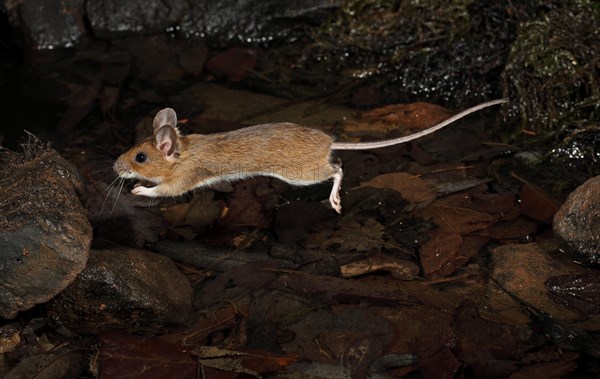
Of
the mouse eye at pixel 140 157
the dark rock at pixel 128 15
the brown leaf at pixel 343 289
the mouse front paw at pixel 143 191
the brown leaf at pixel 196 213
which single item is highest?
the dark rock at pixel 128 15

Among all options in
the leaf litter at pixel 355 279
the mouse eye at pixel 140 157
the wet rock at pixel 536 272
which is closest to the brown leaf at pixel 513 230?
the leaf litter at pixel 355 279

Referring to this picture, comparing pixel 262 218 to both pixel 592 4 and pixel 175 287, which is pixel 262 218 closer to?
pixel 175 287

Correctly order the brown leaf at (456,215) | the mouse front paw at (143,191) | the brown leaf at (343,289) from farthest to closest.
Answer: the mouse front paw at (143,191), the brown leaf at (456,215), the brown leaf at (343,289)

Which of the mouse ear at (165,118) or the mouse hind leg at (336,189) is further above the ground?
the mouse ear at (165,118)

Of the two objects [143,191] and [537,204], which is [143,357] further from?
[537,204]

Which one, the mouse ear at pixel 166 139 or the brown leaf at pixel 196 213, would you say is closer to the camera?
the mouse ear at pixel 166 139

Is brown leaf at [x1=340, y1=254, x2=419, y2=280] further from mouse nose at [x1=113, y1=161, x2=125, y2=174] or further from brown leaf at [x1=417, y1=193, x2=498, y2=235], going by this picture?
mouse nose at [x1=113, y1=161, x2=125, y2=174]

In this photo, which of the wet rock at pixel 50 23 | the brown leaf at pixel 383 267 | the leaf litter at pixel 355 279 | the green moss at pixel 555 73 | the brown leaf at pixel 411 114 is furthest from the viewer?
the wet rock at pixel 50 23

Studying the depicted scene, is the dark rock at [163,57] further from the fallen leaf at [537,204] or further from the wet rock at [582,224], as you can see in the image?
the wet rock at [582,224]

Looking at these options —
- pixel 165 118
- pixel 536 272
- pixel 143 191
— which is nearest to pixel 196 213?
pixel 143 191
